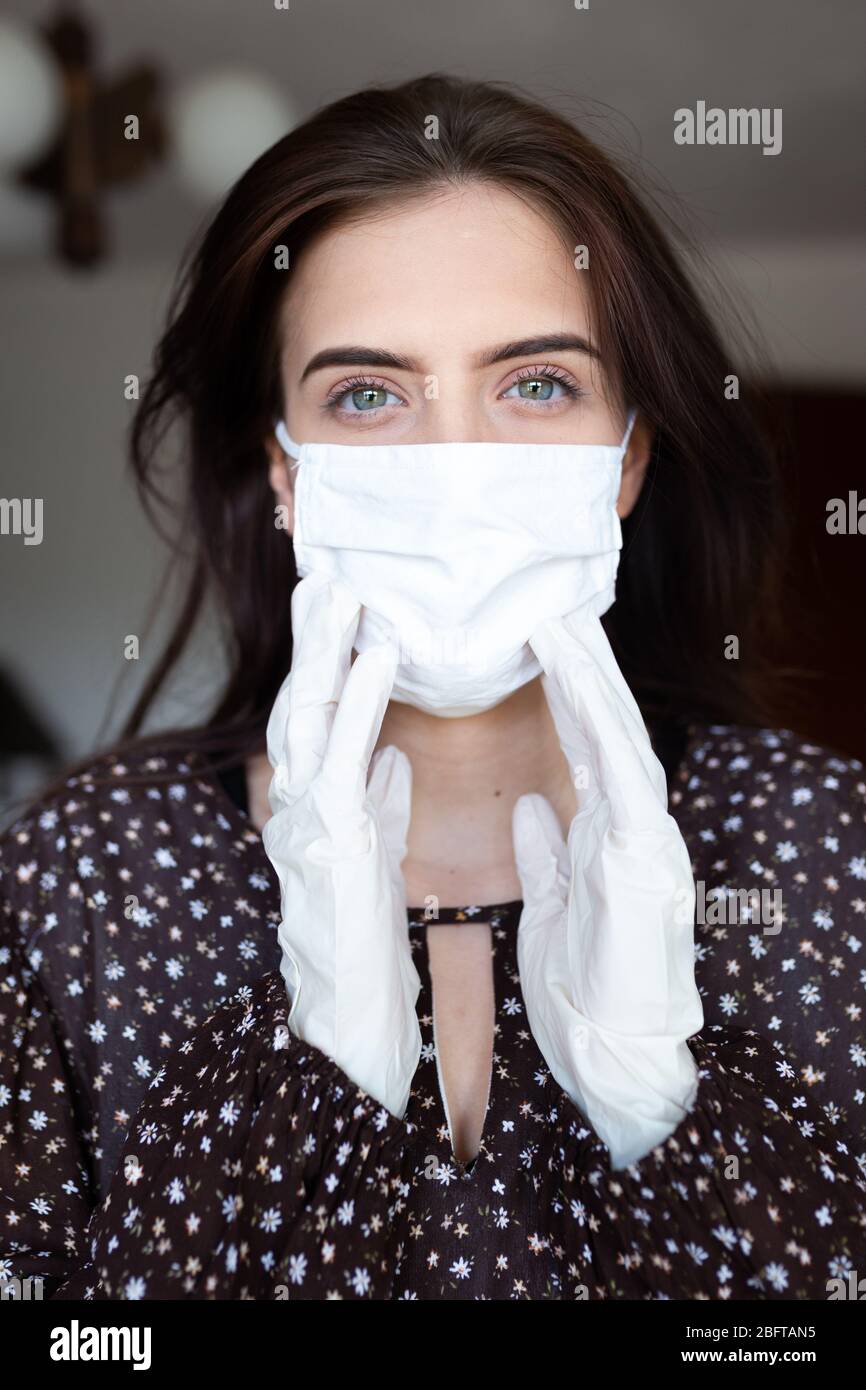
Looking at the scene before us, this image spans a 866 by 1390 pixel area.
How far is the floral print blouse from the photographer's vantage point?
108cm

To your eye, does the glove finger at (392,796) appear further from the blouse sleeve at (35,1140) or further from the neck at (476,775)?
the blouse sleeve at (35,1140)

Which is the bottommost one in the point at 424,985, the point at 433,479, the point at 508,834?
the point at 424,985

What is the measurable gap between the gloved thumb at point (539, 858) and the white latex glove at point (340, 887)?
17 centimetres

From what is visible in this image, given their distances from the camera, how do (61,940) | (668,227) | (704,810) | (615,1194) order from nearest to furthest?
(615,1194)
(61,940)
(704,810)
(668,227)

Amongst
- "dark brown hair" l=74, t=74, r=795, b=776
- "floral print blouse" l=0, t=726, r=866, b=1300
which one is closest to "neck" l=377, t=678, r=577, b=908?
"floral print blouse" l=0, t=726, r=866, b=1300

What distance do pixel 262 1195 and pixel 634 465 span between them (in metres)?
0.92

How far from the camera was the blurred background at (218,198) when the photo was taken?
2439mm

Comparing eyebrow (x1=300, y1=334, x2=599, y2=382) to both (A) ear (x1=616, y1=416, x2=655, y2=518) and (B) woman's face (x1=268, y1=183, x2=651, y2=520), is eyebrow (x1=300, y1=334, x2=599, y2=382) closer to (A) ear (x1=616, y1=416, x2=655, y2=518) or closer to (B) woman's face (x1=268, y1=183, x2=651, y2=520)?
(B) woman's face (x1=268, y1=183, x2=651, y2=520)

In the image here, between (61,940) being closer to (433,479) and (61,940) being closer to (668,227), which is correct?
(433,479)

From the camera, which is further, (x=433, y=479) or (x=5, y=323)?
(x=5, y=323)

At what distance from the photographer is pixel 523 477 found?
131 centimetres

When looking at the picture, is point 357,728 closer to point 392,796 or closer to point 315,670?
point 315,670

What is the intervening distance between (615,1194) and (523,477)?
0.70 m

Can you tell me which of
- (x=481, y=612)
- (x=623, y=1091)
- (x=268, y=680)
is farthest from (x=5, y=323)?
(x=623, y=1091)
